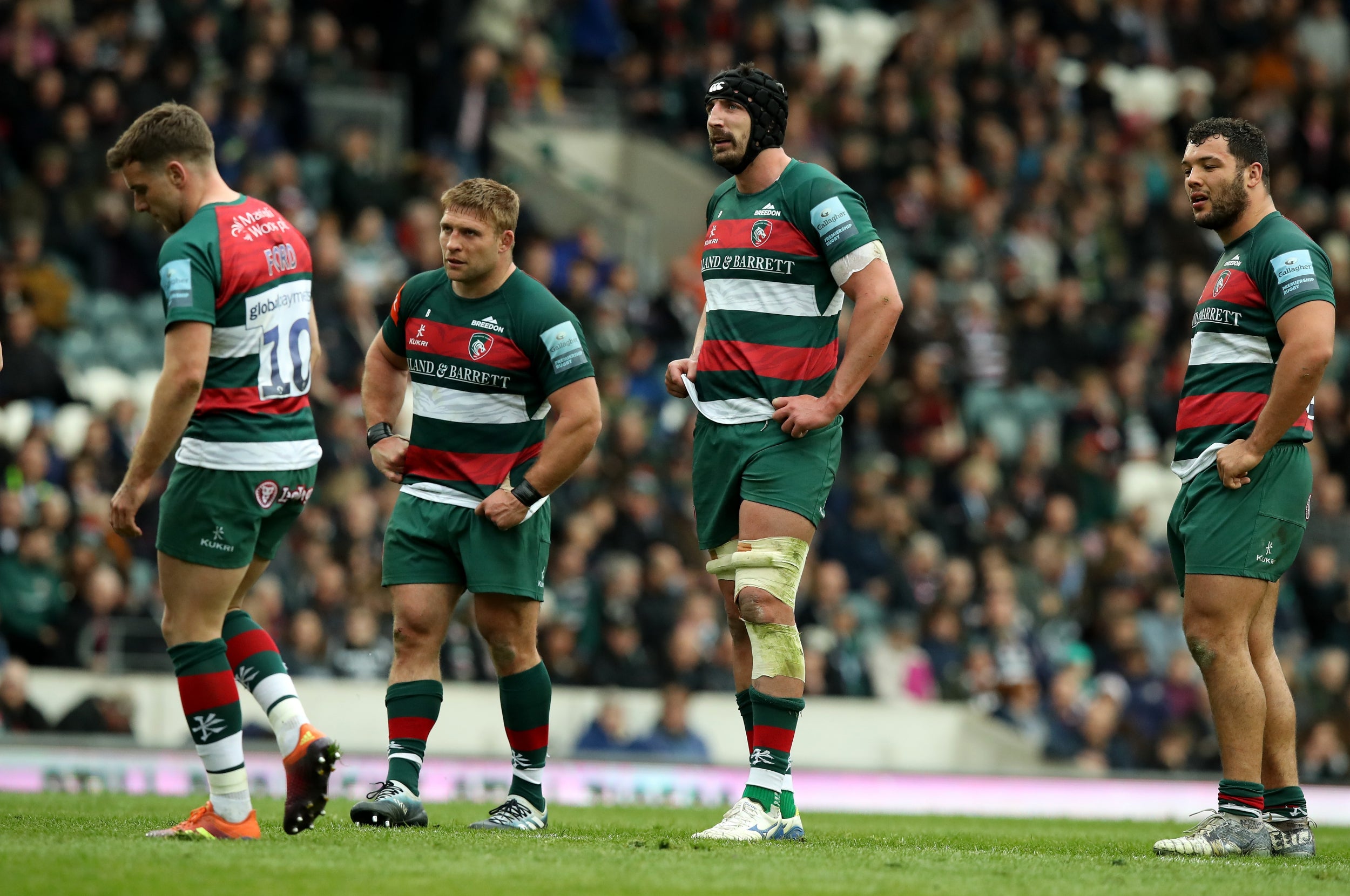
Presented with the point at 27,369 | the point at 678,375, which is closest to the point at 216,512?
the point at 678,375

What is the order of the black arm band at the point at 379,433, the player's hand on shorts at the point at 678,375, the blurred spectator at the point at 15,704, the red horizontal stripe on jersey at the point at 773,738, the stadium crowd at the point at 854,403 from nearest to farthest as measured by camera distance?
the red horizontal stripe on jersey at the point at 773,738 → the player's hand on shorts at the point at 678,375 → the black arm band at the point at 379,433 → the blurred spectator at the point at 15,704 → the stadium crowd at the point at 854,403

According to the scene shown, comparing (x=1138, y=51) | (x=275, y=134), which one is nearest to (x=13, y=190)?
(x=275, y=134)

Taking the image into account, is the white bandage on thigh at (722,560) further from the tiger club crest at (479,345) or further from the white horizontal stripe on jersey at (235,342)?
the white horizontal stripe on jersey at (235,342)

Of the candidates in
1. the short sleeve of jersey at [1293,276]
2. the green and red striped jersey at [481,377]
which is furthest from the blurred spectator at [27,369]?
the short sleeve of jersey at [1293,276]

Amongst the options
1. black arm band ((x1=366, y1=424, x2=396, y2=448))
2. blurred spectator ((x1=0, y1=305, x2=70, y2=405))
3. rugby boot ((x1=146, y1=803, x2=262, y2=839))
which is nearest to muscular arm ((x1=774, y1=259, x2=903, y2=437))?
black arm band ((x1=366, y1=424, x2=396, y2=448))

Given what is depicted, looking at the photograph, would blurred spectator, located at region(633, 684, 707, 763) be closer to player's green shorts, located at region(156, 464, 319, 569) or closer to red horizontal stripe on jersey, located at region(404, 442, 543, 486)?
red horizontal stripe on jersey, located at region(404, 442, 543, 486)

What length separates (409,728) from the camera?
22.9ft

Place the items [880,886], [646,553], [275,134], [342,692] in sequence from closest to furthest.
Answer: [880,886]
[342,692]
[646,553]
[275,134]

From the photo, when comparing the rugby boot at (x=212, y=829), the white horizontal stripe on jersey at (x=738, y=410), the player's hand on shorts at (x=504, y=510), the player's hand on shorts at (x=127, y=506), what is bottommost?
the rugby boot at (x=212, y=829)

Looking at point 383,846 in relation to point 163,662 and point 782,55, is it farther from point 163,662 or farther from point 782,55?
point 782,55

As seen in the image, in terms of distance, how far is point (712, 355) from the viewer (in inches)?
280

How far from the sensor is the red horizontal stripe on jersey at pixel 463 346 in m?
7.13

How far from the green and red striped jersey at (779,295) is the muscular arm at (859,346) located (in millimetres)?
107

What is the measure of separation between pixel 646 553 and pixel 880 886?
29.7ft
